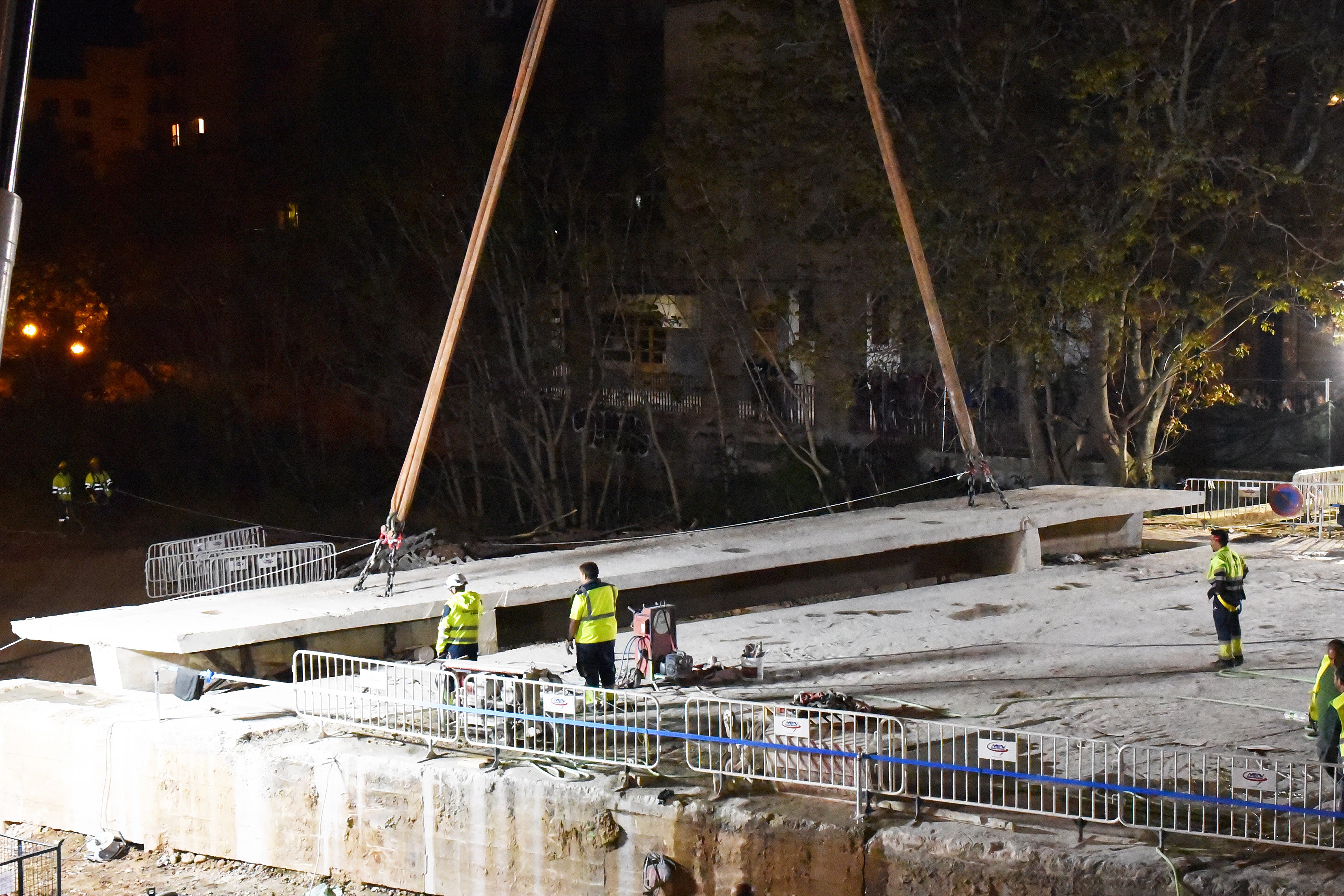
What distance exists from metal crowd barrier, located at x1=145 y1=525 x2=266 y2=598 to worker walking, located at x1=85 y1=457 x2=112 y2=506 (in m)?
11.7

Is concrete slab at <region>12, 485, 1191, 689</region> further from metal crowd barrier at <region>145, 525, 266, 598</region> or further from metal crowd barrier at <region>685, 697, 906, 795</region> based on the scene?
metal crowd barrier at <region>685, 697, 906, 795</region>

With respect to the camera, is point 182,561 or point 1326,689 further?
point 182,561

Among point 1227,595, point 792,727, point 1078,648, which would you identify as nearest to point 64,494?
point 1078,648

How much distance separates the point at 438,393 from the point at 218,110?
41.2 m

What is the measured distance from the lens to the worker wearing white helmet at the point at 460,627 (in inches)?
508

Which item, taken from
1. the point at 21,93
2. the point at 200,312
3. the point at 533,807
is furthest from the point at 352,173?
the point at 533,807

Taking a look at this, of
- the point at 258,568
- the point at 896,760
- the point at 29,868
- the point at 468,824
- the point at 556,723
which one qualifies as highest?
the point at 258,568

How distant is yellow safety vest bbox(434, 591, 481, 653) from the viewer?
12.9 m

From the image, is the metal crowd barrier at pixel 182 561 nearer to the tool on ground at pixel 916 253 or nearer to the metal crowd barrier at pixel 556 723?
the metal crowd barrier at pixel 556 723

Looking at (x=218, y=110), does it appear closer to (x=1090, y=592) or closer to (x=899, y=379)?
(x=899, y=379)

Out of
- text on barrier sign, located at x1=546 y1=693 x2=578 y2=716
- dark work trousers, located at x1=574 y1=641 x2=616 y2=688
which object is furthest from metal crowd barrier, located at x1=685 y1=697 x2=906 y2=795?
dark work trousers, located at x1=574 y1=641 x2=616 y2=688

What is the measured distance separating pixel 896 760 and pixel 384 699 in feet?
14.5

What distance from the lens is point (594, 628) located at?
12.5m

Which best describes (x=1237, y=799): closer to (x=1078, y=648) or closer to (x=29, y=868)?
(x=1078, y=648)
